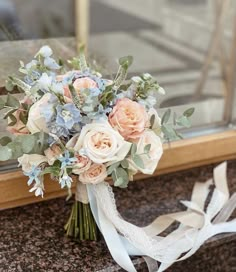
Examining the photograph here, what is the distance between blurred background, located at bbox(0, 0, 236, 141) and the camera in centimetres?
106

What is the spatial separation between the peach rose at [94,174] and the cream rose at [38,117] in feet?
0.27

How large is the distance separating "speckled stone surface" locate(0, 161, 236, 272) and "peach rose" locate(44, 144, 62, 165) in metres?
0.20

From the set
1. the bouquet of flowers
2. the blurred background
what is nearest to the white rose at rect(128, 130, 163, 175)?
the bouquet of flowers

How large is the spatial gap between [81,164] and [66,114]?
0.24 ft

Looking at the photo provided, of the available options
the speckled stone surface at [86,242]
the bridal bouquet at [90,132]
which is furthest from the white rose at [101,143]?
the speckled stone surface at [86,242]

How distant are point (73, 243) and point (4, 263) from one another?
0.12 m

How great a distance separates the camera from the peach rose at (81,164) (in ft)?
2.25

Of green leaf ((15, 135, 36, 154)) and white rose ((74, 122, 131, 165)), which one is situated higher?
green leaf ((15, 135, 36, 154))

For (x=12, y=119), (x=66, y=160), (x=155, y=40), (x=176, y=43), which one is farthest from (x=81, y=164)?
(x=155, y=40)

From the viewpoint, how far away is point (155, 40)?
2549 mm

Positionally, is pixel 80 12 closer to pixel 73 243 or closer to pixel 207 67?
pixel 207 67

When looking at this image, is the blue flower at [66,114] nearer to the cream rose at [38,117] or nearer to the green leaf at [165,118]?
the cream rose at [38,117]

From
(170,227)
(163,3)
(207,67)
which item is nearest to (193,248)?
(170,227)

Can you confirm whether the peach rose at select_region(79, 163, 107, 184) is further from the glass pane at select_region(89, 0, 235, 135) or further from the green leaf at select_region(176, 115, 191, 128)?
the glass pane at select_region(89, 0, 235, 135)
